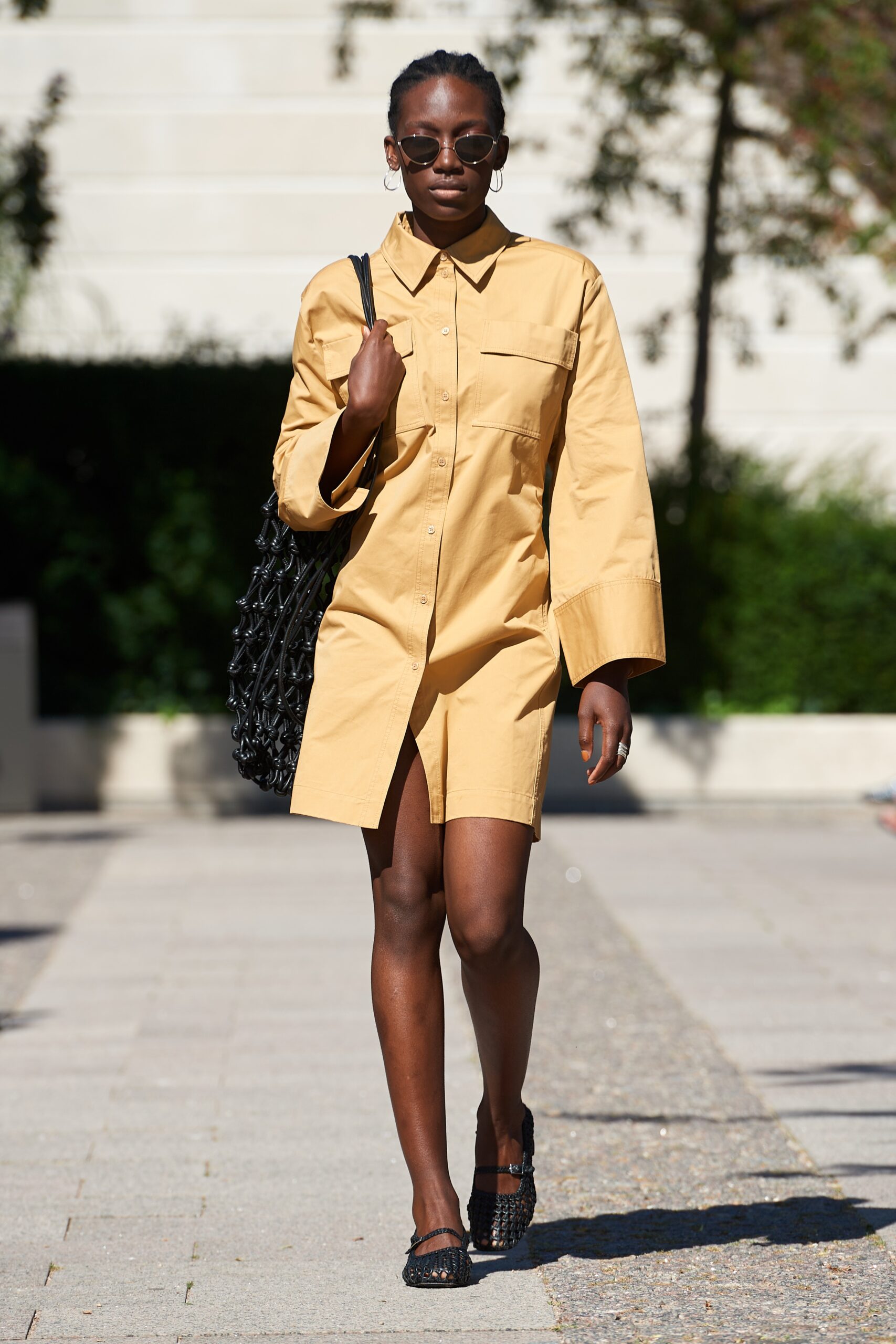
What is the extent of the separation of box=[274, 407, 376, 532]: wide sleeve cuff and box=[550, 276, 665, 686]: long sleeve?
A: 350 mm

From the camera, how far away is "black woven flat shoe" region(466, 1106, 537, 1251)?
331 centimetres

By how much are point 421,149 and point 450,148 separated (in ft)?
0.16

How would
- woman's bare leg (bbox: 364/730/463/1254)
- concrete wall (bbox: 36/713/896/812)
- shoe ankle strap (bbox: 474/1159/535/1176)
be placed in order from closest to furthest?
woman's bare leg (bbox: 364/730/463/1254)
shoe ankle strap (bbox: 474/1159/535/1176)
concrete wall (bbox: 36/713/896/812)

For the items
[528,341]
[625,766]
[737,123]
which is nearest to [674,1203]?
[528,341]

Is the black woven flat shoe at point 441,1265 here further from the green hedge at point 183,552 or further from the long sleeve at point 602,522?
the green hedge at point 183,552

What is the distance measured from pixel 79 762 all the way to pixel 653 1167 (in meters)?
7.28

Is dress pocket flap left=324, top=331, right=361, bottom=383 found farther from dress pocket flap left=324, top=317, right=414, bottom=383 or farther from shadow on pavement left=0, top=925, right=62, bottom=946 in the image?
shadow on pavement left=0, top=925, right=62, bottom=946

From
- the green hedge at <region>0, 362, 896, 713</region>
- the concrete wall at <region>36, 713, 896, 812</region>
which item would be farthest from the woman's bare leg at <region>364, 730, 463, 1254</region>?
the green hedge at <region>0, 362, 896, 713</region>

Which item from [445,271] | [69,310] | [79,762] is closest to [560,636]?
[445,271]

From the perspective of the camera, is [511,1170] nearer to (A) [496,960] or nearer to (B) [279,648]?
(A) [496,960]

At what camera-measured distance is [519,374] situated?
3178 millimetres

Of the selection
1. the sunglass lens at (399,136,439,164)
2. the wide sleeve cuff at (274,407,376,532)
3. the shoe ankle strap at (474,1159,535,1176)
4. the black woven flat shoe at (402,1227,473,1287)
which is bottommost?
the black woven flat shoe at (402,1227,473,1287)

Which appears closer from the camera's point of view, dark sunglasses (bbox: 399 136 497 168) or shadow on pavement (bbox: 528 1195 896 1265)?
dark sunglasses (bbox: 399 136 497 168)

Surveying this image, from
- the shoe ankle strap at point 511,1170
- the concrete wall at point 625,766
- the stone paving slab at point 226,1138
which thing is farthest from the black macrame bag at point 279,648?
the concrete wall at point 625,766
